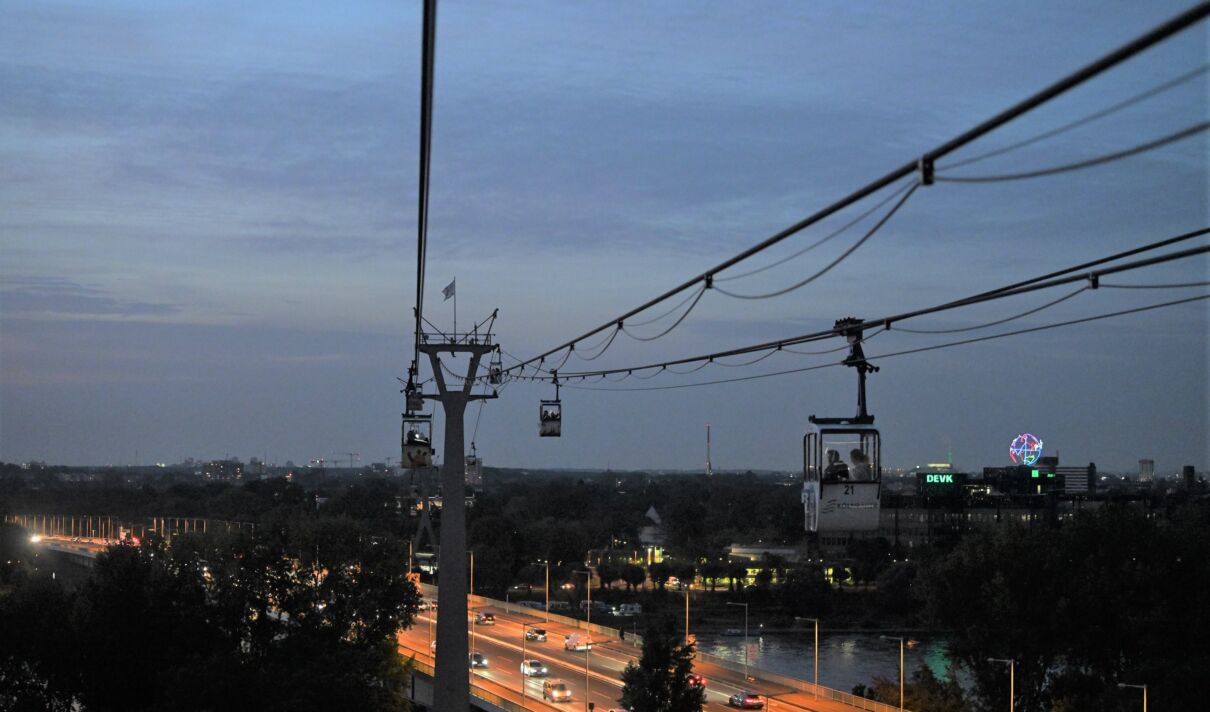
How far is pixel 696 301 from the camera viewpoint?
13.5m

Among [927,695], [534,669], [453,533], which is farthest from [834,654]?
[453,533]

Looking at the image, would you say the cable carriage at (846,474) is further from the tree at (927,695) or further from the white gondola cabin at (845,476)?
the tree at (927,695)

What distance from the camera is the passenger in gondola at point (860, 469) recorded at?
38.4 feet

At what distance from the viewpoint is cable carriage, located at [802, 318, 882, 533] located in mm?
11594

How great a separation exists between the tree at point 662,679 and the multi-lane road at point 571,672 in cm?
261

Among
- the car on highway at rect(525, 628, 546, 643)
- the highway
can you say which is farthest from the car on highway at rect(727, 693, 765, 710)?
the car on highway at rect(525, 628, 546, 643)

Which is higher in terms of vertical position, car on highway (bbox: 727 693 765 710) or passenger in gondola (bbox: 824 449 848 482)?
passenger in gondola (bbox: 824 449 848 482)

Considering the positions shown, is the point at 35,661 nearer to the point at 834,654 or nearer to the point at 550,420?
the point at 550,420

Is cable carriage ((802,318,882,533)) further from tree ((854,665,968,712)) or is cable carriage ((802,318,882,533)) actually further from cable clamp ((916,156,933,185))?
tree ((854,665,968,712))

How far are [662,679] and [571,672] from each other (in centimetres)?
1021

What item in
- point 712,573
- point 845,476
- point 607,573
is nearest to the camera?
point 845,476

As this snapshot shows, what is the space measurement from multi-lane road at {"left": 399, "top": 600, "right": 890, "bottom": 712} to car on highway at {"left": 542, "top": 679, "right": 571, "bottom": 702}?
1.04ft

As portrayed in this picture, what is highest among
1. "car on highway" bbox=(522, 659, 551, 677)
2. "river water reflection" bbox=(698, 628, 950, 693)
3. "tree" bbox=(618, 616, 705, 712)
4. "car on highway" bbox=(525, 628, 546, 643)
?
"tree" bbox=(618, 616, 705, 712)

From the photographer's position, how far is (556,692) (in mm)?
36406
